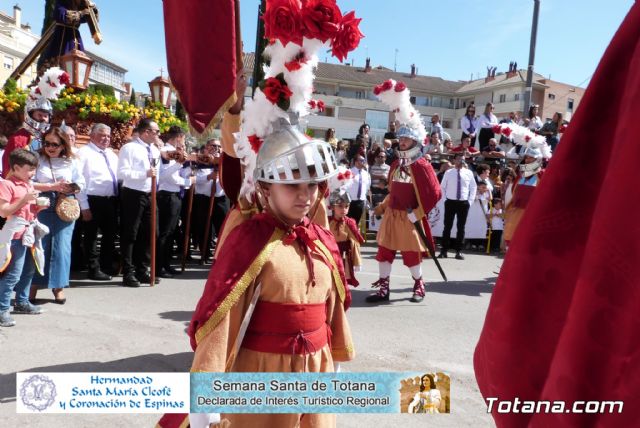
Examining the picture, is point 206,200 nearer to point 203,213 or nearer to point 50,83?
point 203,213

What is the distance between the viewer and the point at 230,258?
2158 millimetres

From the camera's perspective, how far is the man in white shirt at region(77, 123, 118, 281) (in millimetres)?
6715

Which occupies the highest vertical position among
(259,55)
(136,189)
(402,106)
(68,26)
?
(68,26)

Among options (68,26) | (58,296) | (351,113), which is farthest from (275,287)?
(351,113)

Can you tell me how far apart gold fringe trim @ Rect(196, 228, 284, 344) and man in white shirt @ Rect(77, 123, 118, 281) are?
5280 mm

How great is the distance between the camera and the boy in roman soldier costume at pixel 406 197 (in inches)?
256

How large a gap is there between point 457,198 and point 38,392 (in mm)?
9465

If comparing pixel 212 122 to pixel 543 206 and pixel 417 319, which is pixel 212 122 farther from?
pixel 417 319

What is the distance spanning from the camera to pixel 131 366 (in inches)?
161

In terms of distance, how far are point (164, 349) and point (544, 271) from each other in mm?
4311

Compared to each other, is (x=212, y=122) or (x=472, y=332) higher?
(x=212, y=122)

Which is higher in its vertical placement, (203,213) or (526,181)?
(526,181)

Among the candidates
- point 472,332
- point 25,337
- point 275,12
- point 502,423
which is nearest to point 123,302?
point 25,337

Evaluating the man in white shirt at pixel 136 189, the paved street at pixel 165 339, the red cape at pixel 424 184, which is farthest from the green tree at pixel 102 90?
the red cape at pixel 424 184
